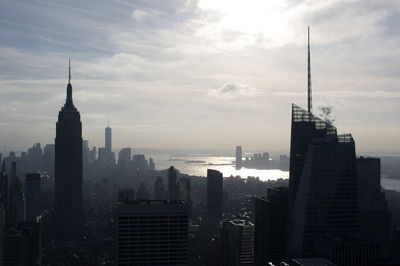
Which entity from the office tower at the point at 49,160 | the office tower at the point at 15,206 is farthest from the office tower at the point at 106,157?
the office tower at the point at 15,206

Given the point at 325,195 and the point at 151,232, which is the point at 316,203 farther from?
the point at 151,232

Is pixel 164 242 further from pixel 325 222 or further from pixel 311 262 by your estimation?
pixel 325 222

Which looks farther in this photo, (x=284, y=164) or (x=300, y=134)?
(x=284, y=164)

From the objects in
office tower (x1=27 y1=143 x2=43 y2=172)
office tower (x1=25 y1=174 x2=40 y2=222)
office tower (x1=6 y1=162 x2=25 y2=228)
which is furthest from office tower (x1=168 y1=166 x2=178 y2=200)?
office tower (x1=27 y1=143 x2=43 y2=172)

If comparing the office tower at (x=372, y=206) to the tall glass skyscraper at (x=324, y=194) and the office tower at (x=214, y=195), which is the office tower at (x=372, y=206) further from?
the office tower at (x=214, y=195)

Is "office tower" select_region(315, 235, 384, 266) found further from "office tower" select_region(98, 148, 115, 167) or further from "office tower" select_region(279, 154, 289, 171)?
"office tower" select_region(98, 148, 115, 167)

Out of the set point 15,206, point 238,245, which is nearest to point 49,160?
point 15,206

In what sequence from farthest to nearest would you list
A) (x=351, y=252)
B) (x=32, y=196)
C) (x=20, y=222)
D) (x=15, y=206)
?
(x=32, y=196), (x=15, y=206), (x=20, y=222), (x=351, y=252)
